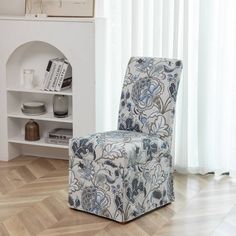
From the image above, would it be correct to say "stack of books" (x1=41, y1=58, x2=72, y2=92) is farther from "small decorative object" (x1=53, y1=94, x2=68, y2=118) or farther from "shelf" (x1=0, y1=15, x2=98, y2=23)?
"shelf" (x1=0, y1=15, x2=98, y2=23)

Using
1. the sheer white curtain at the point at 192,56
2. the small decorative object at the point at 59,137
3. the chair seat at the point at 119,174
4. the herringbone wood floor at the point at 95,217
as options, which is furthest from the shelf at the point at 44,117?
the chair seat at the point at 119,174

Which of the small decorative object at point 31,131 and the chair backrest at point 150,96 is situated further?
the small decorative object at point 31,131

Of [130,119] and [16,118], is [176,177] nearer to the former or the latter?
[130,119]

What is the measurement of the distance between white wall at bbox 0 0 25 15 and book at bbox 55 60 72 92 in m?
0.64

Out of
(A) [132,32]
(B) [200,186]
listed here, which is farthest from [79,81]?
(B) [200,186]

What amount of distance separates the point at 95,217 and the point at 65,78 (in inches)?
57.5

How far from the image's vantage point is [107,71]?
14.5 ft

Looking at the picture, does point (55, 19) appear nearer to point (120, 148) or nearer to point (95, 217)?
point (120, 148)

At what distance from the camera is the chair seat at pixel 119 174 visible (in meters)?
3.29

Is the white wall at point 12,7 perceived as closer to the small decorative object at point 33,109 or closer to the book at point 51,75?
the book at point 51,75

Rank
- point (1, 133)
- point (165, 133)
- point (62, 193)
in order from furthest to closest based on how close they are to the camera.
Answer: point (1, 133) → point (62, 193) → point (165, 133)

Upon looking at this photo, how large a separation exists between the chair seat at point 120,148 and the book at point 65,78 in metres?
1.05

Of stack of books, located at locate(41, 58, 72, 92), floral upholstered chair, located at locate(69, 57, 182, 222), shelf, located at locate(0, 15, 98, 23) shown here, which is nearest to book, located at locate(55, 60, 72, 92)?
stack of books, located at locate(41, 58, 72, 92)

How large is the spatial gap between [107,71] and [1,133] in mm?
1067
